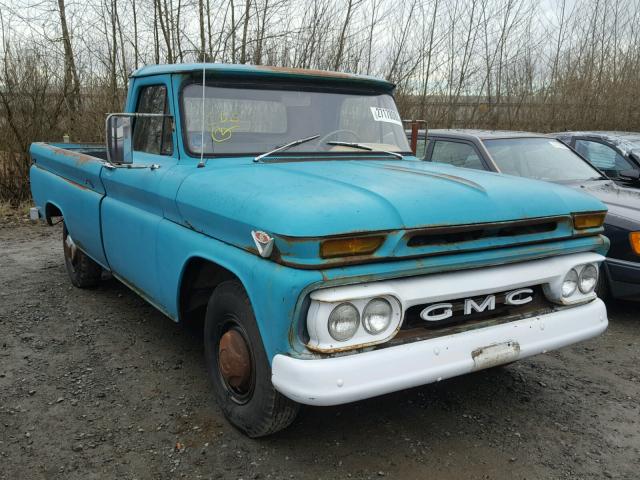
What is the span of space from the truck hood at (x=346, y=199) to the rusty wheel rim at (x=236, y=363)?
489 mm

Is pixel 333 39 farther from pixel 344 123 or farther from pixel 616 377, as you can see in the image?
pixel 616 377

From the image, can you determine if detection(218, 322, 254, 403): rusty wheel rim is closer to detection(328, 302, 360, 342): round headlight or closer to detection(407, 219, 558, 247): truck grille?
detection(328, 302, 360, 342): round headlight

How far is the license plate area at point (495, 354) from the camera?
8.02ft

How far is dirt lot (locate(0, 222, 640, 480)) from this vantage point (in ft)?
8.46

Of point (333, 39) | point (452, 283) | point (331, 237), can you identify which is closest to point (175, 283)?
point (331, 237)

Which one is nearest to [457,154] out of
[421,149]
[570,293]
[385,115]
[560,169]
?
[421,149]

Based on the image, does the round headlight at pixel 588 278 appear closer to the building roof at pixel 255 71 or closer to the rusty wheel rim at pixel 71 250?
the building roof at pixel 255 71

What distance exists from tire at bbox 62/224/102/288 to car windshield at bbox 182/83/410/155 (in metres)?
2.26

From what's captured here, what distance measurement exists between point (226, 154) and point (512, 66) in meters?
12.0

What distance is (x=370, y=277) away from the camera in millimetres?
2242

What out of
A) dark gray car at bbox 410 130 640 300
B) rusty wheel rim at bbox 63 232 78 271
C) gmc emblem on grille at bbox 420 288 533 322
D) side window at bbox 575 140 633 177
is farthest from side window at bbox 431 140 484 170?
rusty wheel rim at bbox 63 232 78 271

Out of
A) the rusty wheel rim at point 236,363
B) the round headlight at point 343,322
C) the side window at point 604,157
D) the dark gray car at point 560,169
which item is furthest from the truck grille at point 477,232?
the side window at point 604,157

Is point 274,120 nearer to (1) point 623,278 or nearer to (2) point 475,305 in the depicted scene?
(2) point 475,305

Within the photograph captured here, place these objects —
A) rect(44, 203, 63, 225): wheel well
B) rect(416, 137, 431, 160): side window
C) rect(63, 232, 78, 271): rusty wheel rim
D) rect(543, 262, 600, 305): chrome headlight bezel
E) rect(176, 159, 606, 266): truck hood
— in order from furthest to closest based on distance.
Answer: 1. rect(416, 137, 431, 160): side window
2. rect(44, 203, 63, 225): wheel well
3. rect(63, 232, 78, 271): rusty wheel rim
4. rect(543, 262, 600, 305): chrome headlight bezel
5. rect(176, 159, 606, 266): truck hood
